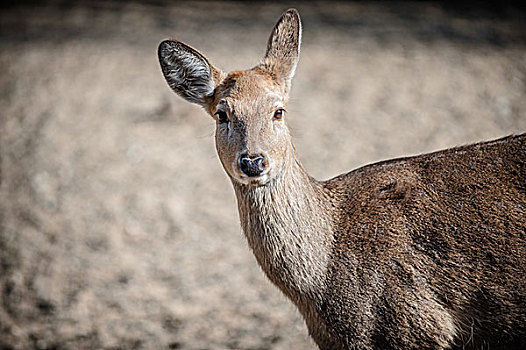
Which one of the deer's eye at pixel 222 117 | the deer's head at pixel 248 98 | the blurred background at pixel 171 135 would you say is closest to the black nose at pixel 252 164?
the deer's head at pixel 248 98

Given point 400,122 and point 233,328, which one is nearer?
point 233,328

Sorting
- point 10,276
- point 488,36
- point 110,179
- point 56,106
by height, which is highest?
point 488,36

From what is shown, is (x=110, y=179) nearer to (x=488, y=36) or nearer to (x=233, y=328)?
(x=233, y=328)

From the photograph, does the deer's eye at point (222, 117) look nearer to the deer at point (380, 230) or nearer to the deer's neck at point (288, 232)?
the deer at point (380, 230)

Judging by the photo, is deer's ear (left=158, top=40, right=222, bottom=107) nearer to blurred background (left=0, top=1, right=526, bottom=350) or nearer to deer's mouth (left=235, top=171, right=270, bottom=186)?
deer's mouth (left=235, top=171, right=270, bottom=186)

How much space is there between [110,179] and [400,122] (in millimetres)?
3514

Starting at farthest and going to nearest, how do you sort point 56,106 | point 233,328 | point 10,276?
point 56,106 → point 10,276 → point 233,328

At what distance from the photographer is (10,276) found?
210 inches

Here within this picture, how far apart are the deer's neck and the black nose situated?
18 cm

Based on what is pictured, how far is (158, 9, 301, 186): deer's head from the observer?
2.97 meters

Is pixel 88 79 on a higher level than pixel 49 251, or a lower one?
higher

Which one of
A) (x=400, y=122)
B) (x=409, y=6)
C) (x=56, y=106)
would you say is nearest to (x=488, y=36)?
(x=409, y=6)

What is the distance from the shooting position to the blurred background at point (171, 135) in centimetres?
494

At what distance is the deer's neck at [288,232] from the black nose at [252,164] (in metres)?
0.18
